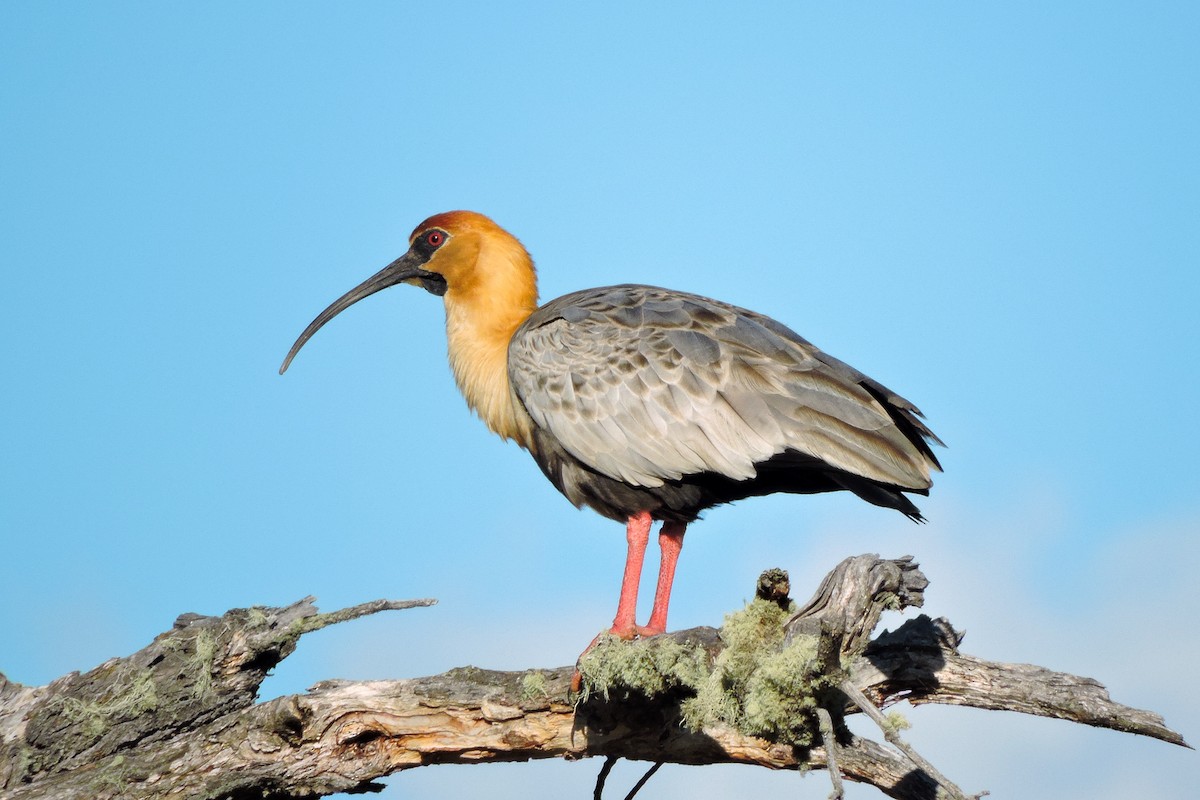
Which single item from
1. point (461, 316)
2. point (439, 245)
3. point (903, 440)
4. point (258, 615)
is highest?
point (439, 245)

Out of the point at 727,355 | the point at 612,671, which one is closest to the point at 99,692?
the point at 612,671

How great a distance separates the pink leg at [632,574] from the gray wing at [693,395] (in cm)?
27

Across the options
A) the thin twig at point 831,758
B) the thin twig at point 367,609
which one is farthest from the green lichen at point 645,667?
the thin twig at point 367,609

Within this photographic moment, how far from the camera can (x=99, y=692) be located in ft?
21.1

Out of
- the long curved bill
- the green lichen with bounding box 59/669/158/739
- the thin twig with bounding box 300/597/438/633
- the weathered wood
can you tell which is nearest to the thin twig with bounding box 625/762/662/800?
the weathered wood

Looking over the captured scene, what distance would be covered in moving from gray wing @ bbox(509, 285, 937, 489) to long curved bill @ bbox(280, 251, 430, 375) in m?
1.66

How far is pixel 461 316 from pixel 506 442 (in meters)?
1.06

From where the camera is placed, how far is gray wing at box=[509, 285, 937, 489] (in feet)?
21.6

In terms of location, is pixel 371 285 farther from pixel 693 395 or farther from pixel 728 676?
pixel 728 676

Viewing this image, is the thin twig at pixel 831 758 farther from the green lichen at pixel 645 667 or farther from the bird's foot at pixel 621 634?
the bird's foot at pixel 621 634

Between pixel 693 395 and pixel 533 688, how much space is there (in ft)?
6.46

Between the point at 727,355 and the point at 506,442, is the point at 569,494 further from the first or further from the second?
the point at 727,355

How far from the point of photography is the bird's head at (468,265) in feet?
28.0

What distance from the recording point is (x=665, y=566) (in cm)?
737
